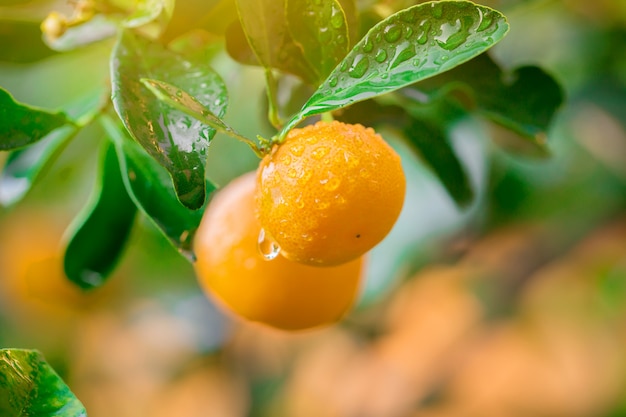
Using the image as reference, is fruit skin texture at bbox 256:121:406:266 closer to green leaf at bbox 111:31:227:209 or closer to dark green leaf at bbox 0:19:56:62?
green leaf at bbox 111:31:227:209

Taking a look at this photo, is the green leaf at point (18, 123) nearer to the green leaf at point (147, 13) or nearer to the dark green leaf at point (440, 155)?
the green leaf at point (147, 13)

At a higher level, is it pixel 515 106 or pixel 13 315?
pixel 515 106

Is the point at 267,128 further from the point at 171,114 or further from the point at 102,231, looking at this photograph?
the point at 171,114

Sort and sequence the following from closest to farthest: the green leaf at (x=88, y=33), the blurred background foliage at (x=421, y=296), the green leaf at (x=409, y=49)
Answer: the green leaf at (x=409, y=49) < the green leaf at (x=88, y=33) < the blurred background foliage at (x=421, y=296)

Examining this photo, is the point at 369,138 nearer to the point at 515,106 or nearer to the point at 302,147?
the point at 302,147

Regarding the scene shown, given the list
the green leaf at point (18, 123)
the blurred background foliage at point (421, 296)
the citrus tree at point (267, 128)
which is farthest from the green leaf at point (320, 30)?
the blurred background foliage at point (421, 296)

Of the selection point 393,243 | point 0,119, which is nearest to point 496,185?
point 393,243

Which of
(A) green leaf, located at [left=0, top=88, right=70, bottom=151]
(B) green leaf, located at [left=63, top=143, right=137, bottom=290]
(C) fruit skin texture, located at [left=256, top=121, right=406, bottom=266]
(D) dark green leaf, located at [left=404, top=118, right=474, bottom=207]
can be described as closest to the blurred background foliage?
(D) dark green leaf, located at [left=404, top=118, right=474, bottom=207]
